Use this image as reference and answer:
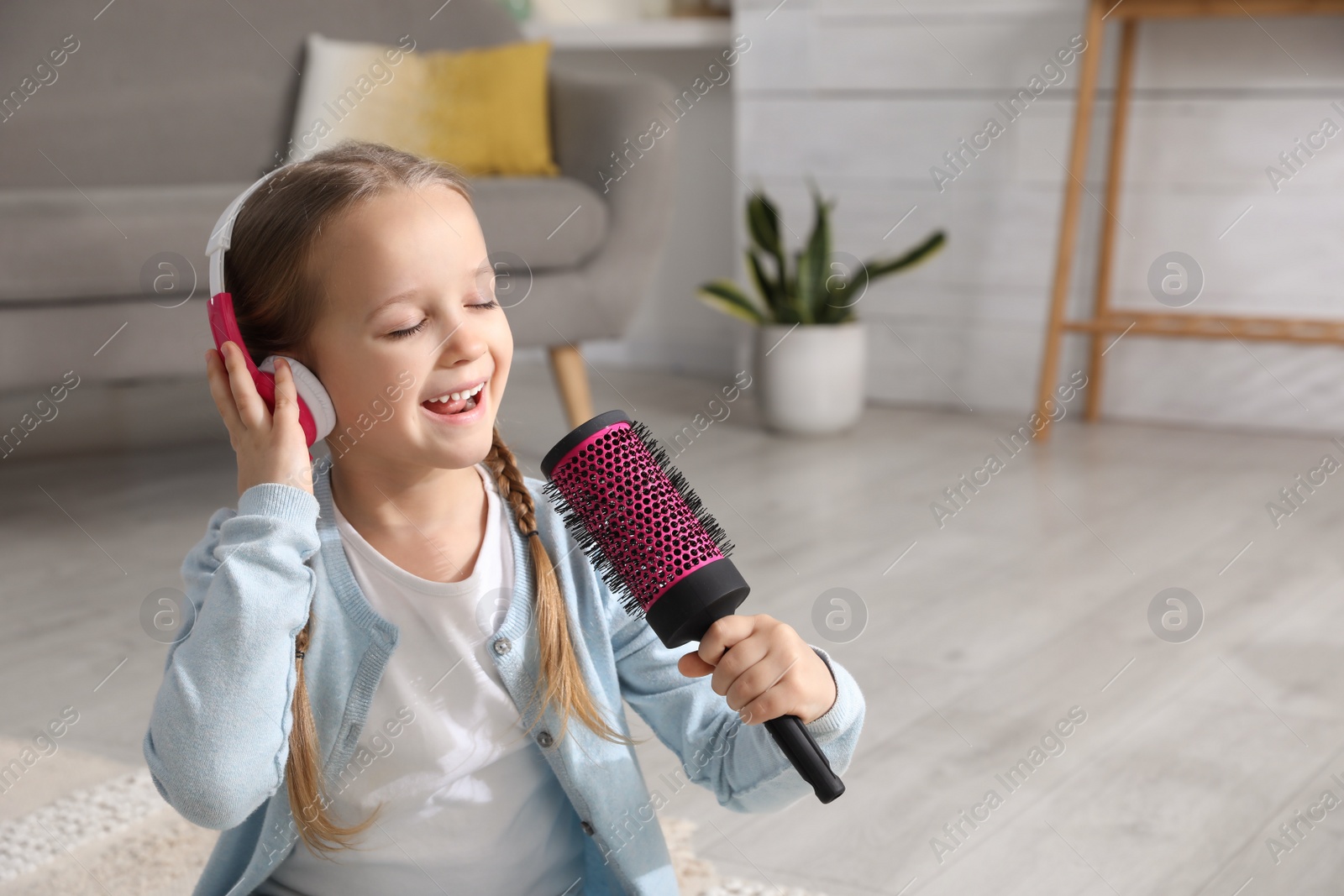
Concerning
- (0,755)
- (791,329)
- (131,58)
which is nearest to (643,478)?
(0,755)

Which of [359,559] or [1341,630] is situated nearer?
[359,559]

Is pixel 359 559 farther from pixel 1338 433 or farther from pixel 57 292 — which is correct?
pixel 1338 433

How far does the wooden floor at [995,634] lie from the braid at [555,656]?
1.19 ft

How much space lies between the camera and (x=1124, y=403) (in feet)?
8.33

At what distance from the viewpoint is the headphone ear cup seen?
679 millimetres

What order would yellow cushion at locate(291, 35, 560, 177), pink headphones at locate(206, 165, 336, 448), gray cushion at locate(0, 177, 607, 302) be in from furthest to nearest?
1. yellow cushion at locate(291, 35, 560, 177)
2. gray cushion at locate(0, 177, 607, 302)
3. pink headphones at locate(206, 165, 336, 448)

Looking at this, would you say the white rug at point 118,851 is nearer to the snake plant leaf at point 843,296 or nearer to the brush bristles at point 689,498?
the brush bristles at point 689,498

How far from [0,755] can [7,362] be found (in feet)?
2.31

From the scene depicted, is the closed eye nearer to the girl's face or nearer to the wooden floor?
the girl's face

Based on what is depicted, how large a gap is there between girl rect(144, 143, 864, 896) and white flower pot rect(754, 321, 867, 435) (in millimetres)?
1630

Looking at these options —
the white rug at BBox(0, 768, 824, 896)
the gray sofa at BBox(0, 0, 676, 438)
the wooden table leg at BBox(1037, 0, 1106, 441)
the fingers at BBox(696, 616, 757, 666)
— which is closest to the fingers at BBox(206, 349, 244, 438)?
the fingers at BBox(696, 616, 757, 666)

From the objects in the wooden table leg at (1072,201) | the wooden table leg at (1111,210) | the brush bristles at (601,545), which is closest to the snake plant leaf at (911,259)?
the wooden table leg at (1072,201)

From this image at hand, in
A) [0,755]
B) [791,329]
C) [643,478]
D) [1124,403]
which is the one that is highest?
[643,478]

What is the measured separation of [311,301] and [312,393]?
5 centimetres
